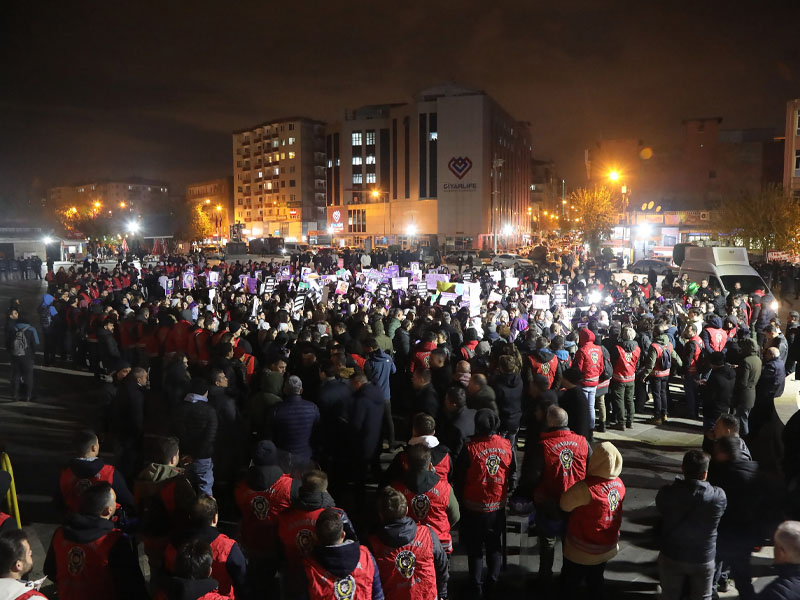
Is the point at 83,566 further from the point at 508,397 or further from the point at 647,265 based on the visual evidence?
the point at 647,265

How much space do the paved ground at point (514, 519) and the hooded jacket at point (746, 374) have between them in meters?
1.13

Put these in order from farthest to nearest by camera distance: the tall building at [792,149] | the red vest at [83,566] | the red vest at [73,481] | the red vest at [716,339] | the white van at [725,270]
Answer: the tall building at [792,149] → the white van at [725,270] → the red vest at [716,339] → the red vest at [73,481] → the red vest at [83,566]

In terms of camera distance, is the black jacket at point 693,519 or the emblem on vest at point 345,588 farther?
the black jacket at point 693,519

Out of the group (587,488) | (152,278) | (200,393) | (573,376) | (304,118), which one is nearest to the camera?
(587,488)

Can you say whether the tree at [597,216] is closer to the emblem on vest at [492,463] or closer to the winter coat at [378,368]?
the winter coat at [378,368]

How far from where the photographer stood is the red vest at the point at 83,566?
3.92m

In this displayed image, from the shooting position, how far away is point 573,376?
7.15 metres

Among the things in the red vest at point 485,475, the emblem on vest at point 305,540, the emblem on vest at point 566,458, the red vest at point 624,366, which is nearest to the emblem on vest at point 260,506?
the emblem on vest at point 305,540

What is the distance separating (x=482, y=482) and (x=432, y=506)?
27.4 inches

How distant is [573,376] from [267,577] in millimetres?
4050

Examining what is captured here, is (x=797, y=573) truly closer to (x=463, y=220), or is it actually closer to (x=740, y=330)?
(x=740, y=330)

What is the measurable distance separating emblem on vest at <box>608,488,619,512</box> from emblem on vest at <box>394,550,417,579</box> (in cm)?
159

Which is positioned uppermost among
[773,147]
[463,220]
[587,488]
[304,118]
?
[304,118]

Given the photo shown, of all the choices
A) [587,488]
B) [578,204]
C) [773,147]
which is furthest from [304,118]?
[587,488]
